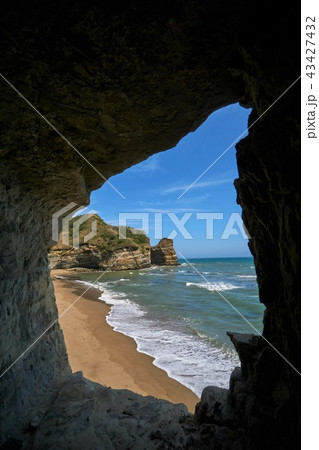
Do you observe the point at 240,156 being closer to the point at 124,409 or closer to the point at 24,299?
the point at 24,299

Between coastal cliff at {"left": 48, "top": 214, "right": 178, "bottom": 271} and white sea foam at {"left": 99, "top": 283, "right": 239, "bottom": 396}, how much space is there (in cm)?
3778

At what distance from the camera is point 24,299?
3.90m

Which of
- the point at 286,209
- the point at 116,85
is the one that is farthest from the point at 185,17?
the point at 286,209

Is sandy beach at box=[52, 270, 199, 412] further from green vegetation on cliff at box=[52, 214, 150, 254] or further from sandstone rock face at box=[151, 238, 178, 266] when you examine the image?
sandstone rock face at box=[151, 238, 178, 266]

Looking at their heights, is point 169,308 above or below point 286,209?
below

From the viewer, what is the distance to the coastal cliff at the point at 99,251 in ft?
158

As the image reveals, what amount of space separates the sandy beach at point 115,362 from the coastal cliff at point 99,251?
38.2m

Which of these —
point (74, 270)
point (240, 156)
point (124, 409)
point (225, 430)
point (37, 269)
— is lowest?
point (74, 270)

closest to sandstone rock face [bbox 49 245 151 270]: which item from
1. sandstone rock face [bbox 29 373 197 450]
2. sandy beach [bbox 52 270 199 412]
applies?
sandy beach [bbox 52 270 199 412]

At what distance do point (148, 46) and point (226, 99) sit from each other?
1.33 meters

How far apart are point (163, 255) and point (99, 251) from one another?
1076 inches

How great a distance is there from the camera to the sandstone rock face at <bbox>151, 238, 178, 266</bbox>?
72.4m

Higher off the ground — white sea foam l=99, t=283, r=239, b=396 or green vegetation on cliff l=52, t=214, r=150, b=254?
green vegetation on cliff l=52, t=214, r=150, b=254
